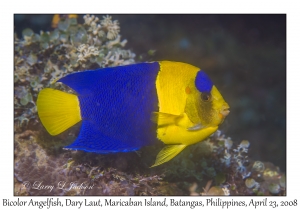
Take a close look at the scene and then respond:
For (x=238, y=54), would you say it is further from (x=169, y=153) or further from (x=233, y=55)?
(x=169, y=153)

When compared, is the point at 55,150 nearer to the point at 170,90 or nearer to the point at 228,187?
the point at 170,90

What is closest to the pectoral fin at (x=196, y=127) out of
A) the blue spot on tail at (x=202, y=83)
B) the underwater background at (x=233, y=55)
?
the blue spot on tail at (x=202, y=83)

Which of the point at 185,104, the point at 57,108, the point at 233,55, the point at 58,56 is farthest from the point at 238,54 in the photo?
the point at 57,108

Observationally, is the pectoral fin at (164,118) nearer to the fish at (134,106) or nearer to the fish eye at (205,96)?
the fish at (134,106)

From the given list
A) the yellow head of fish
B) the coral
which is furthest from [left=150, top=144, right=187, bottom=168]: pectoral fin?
the coral

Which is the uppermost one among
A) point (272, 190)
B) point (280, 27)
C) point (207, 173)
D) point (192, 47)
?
point (280, 27)

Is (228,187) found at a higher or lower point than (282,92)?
lower
